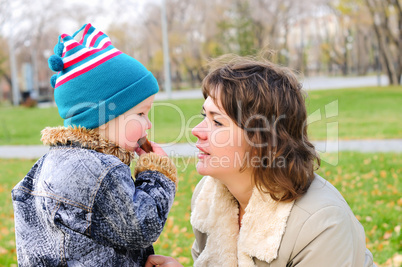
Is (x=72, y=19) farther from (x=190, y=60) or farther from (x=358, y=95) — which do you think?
(x=358, y=95)

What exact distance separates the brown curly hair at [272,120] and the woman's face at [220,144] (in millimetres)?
33

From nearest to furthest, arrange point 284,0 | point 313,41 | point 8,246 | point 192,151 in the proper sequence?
point 8,246
point 192,151
point 284,0
point 313,41

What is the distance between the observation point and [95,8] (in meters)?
38.7

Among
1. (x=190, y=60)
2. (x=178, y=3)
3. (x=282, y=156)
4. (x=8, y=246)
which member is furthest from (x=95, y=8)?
(x=282, y=156)

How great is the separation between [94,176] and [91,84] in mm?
475

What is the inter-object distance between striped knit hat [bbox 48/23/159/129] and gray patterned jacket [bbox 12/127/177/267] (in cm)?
18

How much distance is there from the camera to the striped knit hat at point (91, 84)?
1989 mm

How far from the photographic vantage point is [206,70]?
9.50ft

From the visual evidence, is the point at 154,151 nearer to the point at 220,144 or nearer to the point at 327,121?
the point at 220,144

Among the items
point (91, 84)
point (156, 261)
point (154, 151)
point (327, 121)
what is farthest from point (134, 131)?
point (327, 121)

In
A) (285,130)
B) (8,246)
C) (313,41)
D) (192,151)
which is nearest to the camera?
(285,130)

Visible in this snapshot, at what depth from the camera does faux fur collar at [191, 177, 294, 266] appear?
1.86m

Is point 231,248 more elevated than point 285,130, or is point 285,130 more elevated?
point 285,130

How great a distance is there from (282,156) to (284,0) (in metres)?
34.3
